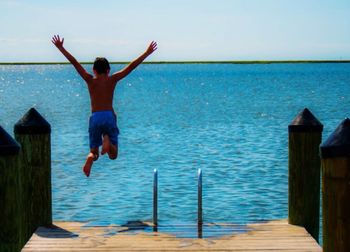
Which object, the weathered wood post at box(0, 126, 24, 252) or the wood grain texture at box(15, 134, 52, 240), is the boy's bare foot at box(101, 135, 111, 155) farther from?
the weathered wood post at box(0, 126, 24, 252)

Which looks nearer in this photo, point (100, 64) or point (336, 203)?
point (336, 203)

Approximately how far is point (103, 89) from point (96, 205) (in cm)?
953

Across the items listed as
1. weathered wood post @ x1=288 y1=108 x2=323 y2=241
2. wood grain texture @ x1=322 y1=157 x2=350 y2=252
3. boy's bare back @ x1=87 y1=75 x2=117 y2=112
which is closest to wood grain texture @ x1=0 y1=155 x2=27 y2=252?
boy's bare back @ x1=87 y1=75 x2=117 y2=112

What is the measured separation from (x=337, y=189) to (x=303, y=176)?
12.7 ft

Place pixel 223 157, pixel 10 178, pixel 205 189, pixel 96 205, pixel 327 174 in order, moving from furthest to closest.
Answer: pixel 223 157, pixel 205 189, pixel 96 205, pixel 10 178, pixel 327 174

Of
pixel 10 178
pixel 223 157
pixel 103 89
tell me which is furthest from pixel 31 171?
pixel 223 157

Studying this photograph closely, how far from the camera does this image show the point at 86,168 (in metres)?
10.0

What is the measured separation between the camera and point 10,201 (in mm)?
7941

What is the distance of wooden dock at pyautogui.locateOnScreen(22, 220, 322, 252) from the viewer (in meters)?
8.84

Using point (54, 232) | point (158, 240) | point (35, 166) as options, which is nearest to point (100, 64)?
point (35, 166)

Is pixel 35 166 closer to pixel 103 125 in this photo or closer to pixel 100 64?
pixel 103 125

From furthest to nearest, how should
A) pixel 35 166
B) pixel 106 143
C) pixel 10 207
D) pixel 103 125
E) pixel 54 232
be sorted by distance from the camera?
pixel 106 143 < pixel 103 125 < pixel 35 166 < pixel 54 232 < pixel 10 207

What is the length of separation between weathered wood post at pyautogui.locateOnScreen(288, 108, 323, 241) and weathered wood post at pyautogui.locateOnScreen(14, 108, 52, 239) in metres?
3.11

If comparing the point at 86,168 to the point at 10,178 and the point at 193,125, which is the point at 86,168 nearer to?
the point at 10,178
